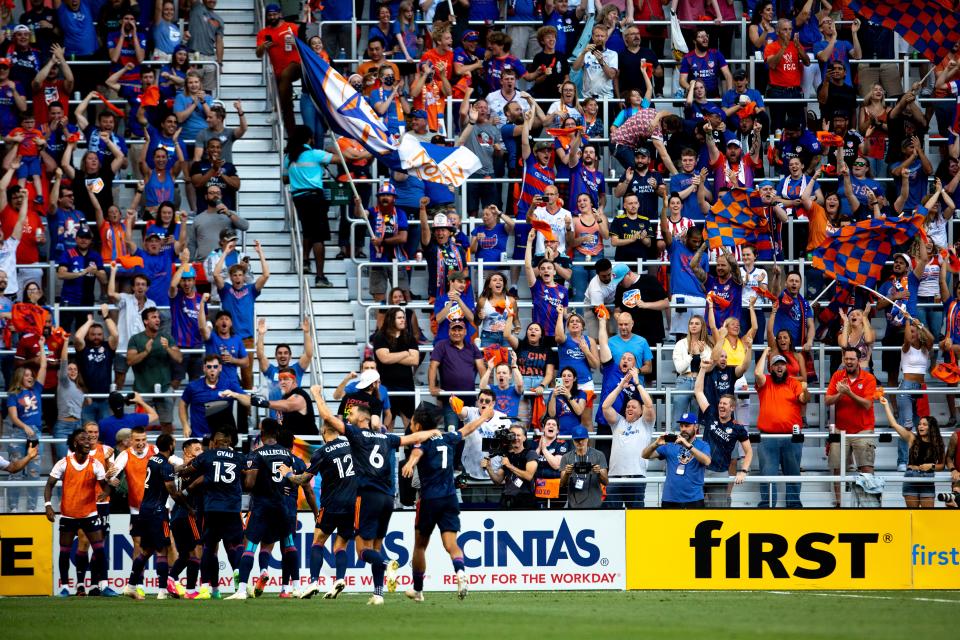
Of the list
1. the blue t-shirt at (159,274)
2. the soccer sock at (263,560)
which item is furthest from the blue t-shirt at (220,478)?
the blue t-shirt at (159,274)

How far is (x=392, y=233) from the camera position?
24.2 meters

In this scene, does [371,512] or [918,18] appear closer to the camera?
[371,512]

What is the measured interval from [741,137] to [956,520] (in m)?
8.00

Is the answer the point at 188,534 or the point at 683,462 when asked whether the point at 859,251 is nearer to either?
the point at 683,462

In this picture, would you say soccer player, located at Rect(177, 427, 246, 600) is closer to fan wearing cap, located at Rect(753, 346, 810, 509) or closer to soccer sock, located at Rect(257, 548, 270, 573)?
soccer sock, located at Rect(257, 548, 270, 573)

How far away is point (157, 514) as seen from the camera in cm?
1930

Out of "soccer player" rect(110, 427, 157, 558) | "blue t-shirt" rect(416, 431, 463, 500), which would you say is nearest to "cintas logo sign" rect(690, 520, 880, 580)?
"blue t-shirt" rect(416, 431, 463, 500)

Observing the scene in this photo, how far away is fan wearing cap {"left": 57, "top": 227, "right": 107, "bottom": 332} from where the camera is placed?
926 inches

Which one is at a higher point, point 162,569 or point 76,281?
point 76,281

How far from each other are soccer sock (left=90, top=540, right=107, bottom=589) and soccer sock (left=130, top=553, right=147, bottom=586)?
703 mm

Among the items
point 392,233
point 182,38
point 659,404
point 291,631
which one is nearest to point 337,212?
point 392,233

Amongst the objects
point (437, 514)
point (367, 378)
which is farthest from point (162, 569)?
point (437, 514)

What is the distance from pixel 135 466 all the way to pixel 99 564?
4.23 feet

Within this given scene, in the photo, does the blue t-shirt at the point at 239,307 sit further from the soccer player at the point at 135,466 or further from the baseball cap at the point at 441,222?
the soccer player at the point at 135,466
